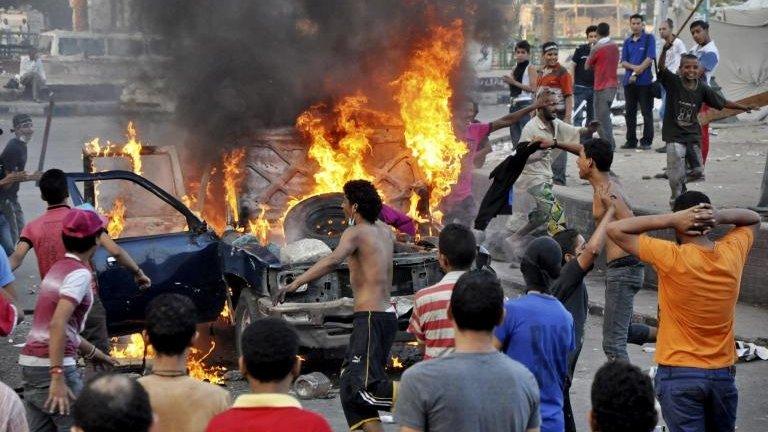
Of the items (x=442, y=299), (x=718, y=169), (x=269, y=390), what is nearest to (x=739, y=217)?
(x=442, y=299)

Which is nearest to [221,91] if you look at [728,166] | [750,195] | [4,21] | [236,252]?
[236,252]

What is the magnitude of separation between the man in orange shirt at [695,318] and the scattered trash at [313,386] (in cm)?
355

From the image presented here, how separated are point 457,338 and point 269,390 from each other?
72 cm

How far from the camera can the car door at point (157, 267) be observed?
9406 millimetres

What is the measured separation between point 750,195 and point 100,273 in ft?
27.0

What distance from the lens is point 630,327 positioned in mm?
7773

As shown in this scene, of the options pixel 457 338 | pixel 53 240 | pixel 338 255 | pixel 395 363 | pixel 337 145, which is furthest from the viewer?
pixel 337 145

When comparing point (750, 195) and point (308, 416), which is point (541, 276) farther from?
point (750, 195)

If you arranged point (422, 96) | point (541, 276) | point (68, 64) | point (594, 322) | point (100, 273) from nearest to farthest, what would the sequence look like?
point (541, 276) → point (100, 273) → point (594, 322) → point (422, 96) → point (68, 64)

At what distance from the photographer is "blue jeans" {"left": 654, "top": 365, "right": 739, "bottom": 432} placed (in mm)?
5574

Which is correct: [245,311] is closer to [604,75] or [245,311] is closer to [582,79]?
[604,75]

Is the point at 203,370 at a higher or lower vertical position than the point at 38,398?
lower

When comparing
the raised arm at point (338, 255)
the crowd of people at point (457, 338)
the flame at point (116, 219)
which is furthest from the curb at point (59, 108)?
the raised arm at point (338, 255)

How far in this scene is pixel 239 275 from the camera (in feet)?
31.6
